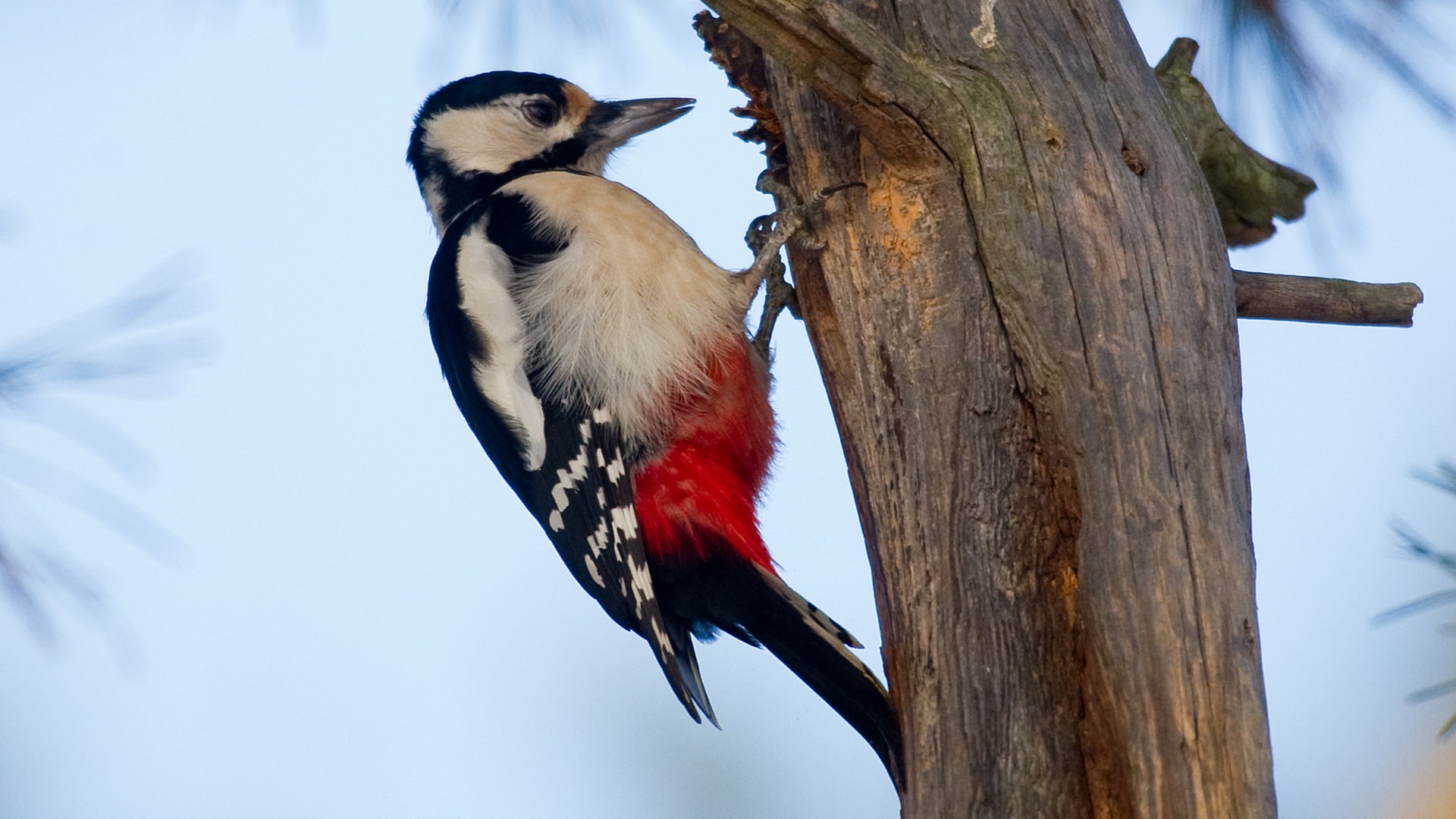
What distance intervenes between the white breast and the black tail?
1.20 ft

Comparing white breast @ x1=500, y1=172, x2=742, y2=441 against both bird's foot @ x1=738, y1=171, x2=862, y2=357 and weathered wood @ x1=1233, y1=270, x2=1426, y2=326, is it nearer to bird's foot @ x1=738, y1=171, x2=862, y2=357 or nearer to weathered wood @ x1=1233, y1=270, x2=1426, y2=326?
bird's foot @ x1=738, y1=171, x2=862, y2=357

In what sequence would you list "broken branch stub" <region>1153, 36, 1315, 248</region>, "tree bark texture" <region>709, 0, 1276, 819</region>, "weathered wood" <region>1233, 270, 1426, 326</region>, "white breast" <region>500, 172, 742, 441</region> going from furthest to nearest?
1. "white breast" <region>500, 172, 742, 441</region>
2. "broken branch stub" <region>1153, 36, 1315, 248</region>
3. "weathered wood" <region>1233, 270, 1426, 326</region>
4. "tree bark texture" <region>709, 0, 1276, 819</region>

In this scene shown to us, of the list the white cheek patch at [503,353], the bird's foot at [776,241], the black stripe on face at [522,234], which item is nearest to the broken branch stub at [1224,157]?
the bird's foot at [776,241]

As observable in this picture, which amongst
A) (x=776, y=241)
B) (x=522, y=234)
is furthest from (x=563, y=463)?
(x=776, y=241)

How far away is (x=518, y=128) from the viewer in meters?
3.22

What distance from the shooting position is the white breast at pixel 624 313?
2691 mm

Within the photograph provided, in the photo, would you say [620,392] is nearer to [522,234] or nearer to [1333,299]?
[522,234]

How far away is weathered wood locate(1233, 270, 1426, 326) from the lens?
2.13m

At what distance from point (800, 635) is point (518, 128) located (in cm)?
154

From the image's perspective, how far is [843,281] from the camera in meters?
2.22

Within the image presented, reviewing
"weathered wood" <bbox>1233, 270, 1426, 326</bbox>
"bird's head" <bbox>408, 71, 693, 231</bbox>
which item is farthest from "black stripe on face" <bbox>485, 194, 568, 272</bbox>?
"weathered wood" <bbox>1233, 270, 1426, 326</bbox>

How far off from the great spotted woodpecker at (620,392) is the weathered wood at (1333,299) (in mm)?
955

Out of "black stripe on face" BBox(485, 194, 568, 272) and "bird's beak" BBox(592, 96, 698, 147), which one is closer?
"black stripe on face" BBox(485, 194, 568, 272)

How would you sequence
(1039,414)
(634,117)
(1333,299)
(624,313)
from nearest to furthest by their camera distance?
(1039,414) → (1333,299) → (624,313) → (634,117)
